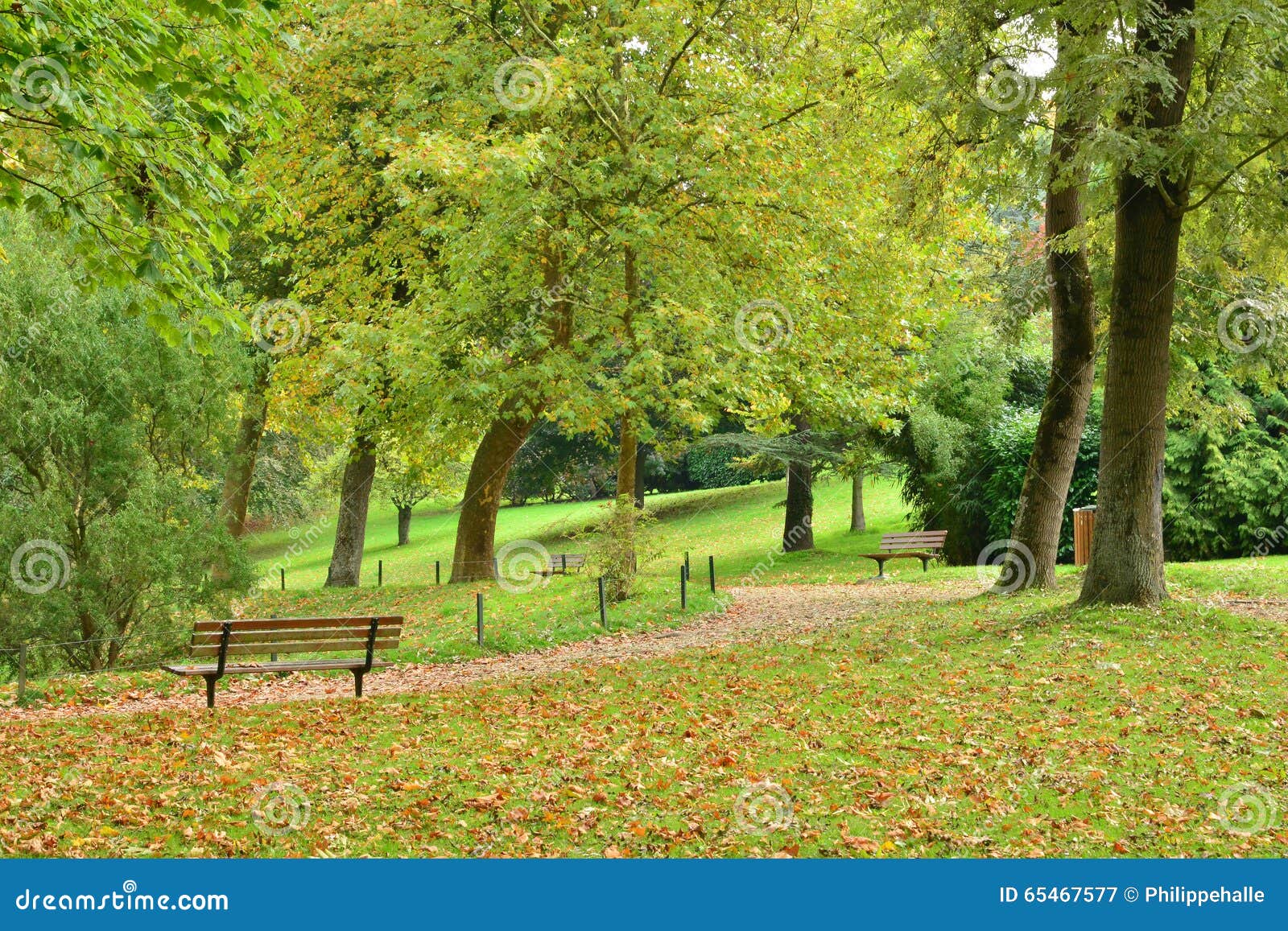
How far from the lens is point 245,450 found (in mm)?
23625

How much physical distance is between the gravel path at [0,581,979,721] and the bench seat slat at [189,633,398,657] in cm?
53

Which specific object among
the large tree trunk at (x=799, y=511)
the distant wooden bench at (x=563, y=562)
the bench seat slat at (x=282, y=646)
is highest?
the large tree trunk at (x=799, y=511)

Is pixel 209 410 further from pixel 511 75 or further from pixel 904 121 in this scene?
pixel 904 121

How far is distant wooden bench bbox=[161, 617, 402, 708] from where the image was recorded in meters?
10.4

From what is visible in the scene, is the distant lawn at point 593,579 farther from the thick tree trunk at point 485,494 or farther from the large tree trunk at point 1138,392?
the large tree trunk at point 1138,392

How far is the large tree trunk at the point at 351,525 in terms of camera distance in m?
24.1

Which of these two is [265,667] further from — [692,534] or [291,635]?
[692,534]

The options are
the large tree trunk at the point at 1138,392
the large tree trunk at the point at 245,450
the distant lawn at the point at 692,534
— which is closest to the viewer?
the large tree trunk at the point at 1138,392

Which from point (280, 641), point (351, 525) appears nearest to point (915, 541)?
point (351, 525)

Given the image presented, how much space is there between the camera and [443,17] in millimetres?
17438

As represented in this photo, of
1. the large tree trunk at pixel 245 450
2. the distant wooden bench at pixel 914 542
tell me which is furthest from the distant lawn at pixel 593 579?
the large tree trunk at pixel 245 450

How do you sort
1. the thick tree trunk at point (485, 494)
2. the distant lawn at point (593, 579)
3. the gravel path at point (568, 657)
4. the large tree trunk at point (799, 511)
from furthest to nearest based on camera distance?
the large tree trunk at point (799, 511), the thick tree trunk at point (485, 494), the distant lawn at point (593, 579), the gravel path at point (568, 657)

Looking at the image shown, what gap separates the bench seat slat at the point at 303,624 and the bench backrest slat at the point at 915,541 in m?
15.1

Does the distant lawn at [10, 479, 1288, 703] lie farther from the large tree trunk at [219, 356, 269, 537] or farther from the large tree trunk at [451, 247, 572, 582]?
the large tree trunk at [219, 356, 269, 537]
